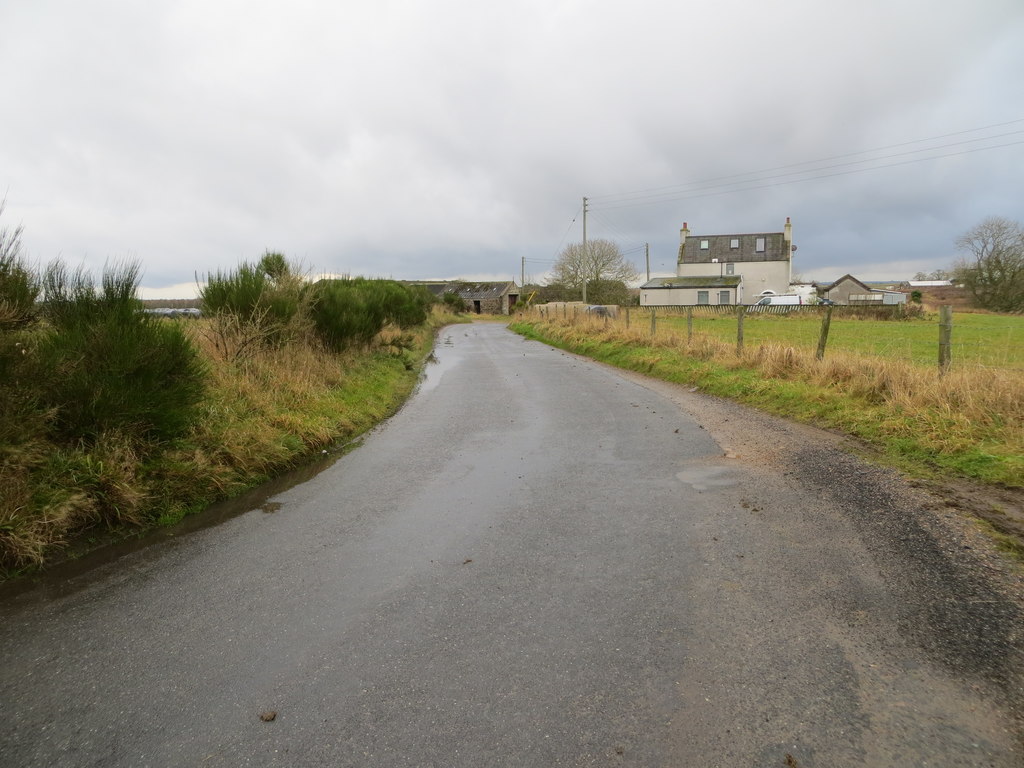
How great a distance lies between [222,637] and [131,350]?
3.64m

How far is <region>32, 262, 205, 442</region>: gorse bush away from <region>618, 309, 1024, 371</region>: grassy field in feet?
34.7

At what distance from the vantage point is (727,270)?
2355 inches

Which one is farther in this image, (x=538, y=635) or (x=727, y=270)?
(x=727, y=270)

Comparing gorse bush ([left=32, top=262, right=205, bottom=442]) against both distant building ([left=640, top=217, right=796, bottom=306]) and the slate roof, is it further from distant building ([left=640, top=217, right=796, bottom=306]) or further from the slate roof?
the slate roof

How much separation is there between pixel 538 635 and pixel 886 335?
23858mm

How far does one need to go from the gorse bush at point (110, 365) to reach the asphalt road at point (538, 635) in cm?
126

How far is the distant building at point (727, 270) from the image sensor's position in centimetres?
5447

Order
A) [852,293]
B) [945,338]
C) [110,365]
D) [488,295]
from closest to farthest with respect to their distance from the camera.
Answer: [110,365]
[945,338]
[852,293]
[488,295]

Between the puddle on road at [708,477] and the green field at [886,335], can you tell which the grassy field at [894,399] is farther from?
the puddle on road at [708,477]

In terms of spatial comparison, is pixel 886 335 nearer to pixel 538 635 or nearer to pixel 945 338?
pixel 945 338

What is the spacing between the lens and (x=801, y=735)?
7.99ft

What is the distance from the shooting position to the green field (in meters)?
12.2

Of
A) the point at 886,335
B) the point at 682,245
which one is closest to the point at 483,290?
the point at 682,245

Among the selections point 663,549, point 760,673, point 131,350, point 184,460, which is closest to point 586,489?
point 663,549
